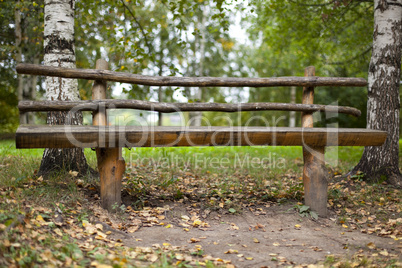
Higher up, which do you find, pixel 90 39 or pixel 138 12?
pixel 138 12

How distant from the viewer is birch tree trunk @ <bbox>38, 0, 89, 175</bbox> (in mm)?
3957

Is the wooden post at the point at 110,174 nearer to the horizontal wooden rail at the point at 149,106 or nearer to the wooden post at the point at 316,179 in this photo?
the horizontal wooden rail at the point at 149,106

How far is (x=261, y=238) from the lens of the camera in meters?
3.12

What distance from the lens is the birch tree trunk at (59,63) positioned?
3.96 m

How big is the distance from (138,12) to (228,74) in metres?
7.56

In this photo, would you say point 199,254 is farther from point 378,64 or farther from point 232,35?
point 232,35

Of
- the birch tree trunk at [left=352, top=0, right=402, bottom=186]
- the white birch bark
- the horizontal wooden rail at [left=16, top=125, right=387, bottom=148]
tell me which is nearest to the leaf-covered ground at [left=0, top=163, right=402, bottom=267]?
the birch tree trunk at [left=352, top=0, right=402, bottom=186]

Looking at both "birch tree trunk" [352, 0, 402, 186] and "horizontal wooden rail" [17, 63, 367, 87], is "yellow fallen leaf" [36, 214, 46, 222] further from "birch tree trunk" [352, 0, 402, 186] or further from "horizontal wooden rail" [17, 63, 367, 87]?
"birch tree trunk" [352, 0, 402, 186]

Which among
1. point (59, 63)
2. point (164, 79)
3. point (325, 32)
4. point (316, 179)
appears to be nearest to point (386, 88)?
point (316, 179)

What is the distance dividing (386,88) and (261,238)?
2992mm

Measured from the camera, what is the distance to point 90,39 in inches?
430

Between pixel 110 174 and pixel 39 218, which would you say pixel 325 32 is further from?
pixel 39 218

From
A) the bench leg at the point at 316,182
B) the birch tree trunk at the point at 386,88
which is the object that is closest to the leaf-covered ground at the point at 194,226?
the bench leg at the point at 316,182

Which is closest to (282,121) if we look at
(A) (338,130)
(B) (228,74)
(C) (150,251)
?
(B) (228,74)
